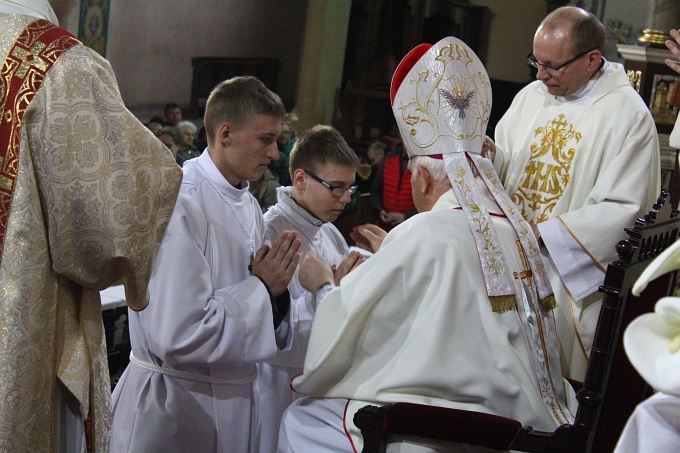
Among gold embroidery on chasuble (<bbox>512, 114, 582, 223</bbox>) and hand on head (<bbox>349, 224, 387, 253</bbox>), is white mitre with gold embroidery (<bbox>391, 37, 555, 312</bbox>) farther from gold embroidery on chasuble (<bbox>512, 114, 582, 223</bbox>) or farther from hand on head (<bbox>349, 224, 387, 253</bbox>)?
gold embroidery on chasuble (<bbox>512, 114, 582, 223</bbox>)

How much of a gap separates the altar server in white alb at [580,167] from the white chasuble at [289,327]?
3.03 ft

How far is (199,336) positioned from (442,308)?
73cm

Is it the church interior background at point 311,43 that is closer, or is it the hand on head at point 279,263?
the hand on head at point 279,263

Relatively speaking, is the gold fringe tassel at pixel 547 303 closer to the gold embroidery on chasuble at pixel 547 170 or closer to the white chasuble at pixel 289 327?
the white chasuble at pixel 289 327

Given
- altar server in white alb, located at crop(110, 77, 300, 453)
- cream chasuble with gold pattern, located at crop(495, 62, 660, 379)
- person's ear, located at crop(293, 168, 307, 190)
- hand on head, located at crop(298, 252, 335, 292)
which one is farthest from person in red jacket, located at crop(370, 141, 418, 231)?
altar server in white alb, located at crop(110, 77, 300, 453)

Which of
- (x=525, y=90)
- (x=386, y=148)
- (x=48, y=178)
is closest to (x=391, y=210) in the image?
(x=386, y=148)

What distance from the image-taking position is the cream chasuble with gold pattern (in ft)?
11.7

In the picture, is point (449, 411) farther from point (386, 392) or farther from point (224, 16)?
point (224, 16)

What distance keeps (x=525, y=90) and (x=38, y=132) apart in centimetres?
267

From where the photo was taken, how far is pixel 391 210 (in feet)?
25.6

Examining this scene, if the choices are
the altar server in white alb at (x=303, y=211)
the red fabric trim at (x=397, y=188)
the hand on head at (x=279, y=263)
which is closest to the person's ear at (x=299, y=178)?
the altar server in white alb at (x=303, y=211)

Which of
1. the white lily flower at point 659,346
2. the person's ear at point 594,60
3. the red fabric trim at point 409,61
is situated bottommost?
the white lily flower at point 659,346

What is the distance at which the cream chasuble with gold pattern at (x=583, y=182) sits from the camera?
3.56 metres

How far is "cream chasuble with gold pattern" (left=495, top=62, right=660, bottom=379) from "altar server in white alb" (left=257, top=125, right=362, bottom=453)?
85cm
